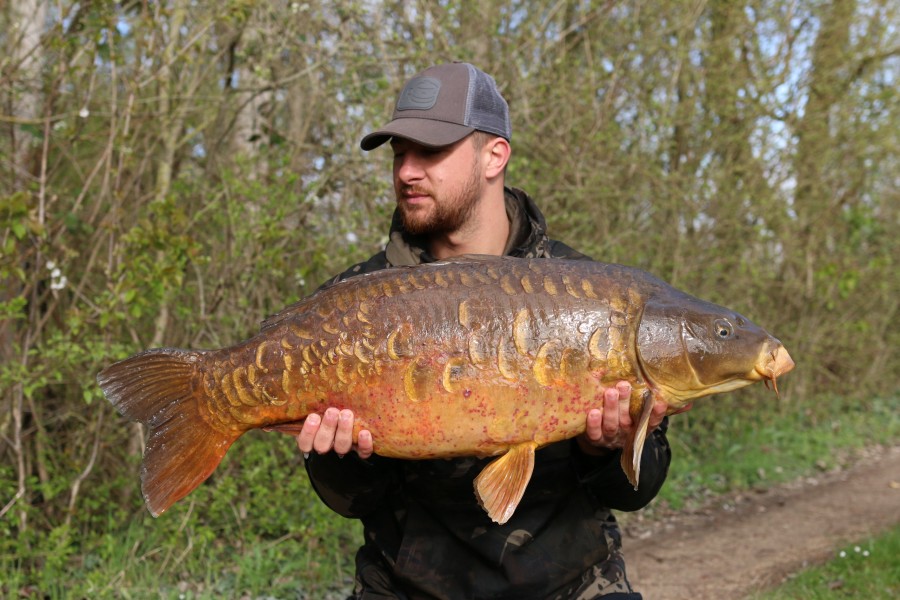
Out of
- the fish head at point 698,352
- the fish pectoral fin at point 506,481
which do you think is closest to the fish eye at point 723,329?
the fish head at point 698,352

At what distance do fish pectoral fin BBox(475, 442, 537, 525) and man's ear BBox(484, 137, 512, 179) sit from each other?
2.73 feet

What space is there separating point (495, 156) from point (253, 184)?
1823 millimetres

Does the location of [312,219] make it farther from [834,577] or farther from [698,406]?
[698,406]

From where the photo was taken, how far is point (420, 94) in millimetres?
2270

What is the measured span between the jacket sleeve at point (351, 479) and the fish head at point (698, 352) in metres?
0.71

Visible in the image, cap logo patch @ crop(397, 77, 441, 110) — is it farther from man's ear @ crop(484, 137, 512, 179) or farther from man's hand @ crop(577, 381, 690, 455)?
man's hand @ crop(577, 381, 690, 455)

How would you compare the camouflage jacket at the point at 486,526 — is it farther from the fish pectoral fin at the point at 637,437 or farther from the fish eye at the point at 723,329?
the fish eye at the point at 723,329

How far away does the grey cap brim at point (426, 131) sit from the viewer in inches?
85.0

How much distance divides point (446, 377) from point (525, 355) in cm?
17

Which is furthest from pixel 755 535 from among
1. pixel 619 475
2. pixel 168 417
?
pixel 168 417

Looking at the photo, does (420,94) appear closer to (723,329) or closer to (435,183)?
(435,183)

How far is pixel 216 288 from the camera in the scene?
4.20 metres

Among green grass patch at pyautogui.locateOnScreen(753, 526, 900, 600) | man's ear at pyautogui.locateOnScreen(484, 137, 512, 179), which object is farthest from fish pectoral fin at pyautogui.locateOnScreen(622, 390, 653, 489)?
green grass patch at pyautogui.locateOnScreen(753, 526, 900, 600)

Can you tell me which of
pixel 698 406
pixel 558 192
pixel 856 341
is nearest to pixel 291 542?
pixel 558 192
